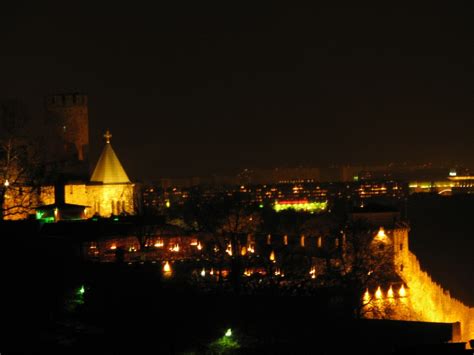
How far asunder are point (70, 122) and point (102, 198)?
11.8m

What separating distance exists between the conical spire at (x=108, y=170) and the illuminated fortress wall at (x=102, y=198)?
31 cm

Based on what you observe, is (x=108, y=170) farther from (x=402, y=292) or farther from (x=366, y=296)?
(x=366, y=296)

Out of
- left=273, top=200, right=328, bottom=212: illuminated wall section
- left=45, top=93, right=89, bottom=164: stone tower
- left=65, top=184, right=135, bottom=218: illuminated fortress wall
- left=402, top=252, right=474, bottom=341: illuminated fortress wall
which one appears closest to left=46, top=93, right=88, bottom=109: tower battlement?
left=45, top=93, right=89, bottom=164: stone tower

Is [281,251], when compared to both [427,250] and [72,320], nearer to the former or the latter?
[72,320]

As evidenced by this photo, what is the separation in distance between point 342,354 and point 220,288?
4.74 meters

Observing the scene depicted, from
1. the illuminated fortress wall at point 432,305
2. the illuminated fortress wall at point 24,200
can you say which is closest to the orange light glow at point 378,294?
the illuminated fortress wall at point 432,305

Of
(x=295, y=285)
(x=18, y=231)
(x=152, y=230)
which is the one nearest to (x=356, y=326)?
(x=295, y=285)

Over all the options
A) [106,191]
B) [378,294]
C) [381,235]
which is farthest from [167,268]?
[106,191]

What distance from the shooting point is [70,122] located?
5347 cm

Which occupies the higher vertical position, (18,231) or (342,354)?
(18,231)

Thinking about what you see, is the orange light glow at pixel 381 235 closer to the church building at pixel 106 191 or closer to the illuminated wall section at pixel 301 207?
the church building at pixel 106 191

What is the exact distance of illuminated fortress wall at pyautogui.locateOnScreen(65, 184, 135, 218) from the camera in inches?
1635

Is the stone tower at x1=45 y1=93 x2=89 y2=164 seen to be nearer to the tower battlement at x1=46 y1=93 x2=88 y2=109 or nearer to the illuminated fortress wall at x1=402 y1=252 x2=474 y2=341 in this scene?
the tower battlement at x1=46 y1=93 x2=88 y2=109

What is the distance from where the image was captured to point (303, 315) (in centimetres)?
1978
